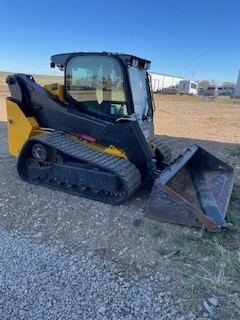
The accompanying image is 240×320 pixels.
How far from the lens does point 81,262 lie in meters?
3.11

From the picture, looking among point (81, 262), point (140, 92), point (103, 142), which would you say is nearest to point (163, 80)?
point (140, 92)

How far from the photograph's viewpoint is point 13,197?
4.53 m

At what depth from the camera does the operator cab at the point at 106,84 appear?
14.9 feet

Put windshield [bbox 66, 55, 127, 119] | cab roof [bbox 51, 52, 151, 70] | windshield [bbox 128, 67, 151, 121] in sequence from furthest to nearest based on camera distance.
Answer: windshield [bbox 128, 67, 151, 121] → windshield [bbox 66, 55, 127, 119] → cab roof [bbox 51, 52, 151, 70]

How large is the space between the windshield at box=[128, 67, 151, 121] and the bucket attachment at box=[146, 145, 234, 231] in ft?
3.13

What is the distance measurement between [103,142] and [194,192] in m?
1.49

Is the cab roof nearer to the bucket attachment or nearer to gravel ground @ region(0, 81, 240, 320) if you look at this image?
the bucket attachment

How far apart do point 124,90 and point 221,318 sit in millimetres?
3127

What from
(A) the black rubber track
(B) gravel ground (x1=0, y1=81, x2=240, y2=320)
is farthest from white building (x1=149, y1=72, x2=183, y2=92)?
(B) gravel ground (x1=0, y1=81, x2=240, y2=320)

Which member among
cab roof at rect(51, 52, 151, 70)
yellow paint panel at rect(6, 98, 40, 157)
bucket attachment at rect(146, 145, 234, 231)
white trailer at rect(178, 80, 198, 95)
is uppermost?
cab roof at rect(51, 52, 151, 70)

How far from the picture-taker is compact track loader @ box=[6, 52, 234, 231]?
4.23 metres

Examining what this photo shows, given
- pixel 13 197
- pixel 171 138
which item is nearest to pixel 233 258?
pixel 13 197

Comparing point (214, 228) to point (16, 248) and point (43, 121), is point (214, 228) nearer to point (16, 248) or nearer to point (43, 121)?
point (16, 248)

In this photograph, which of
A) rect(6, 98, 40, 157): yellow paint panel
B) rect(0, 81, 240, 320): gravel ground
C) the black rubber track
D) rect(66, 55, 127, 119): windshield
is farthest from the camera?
rect(6, 98, 40, 157): yellow paint panel
